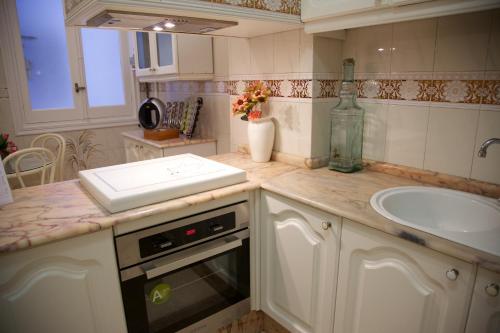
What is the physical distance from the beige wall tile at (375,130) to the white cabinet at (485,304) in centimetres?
81

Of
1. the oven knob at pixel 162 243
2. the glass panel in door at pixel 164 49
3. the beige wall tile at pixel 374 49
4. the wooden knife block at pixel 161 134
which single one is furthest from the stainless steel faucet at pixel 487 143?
the wooden knife block at pixel 161 134

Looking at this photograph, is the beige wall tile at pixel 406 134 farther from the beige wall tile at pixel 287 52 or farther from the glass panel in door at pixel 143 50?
the glass panel in door at pixel 143 50

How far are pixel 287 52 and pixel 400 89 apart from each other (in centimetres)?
56

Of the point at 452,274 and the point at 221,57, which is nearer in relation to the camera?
the point at 452,274

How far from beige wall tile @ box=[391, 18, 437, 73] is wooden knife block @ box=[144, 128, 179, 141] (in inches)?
68.6

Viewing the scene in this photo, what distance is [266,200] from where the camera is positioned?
1469 millimetres

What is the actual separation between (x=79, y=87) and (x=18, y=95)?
49 cm

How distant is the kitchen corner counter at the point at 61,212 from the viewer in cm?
100

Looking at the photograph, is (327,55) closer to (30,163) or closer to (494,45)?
(494,45)

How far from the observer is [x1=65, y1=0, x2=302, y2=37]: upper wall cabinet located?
1.13m

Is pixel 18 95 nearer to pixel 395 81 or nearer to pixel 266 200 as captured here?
pixel 266 200

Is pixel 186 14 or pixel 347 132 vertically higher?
pixel 186 14

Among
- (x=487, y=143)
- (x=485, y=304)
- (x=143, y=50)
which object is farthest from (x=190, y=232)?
(x=143, y=50)

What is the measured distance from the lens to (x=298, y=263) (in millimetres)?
1384
